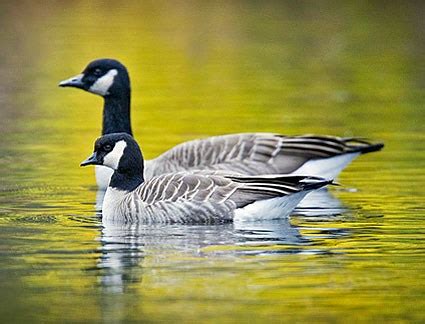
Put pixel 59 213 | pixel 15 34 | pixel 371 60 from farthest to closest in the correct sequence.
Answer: pixel 15 34 → pixel 371 60 → pixel 59 213

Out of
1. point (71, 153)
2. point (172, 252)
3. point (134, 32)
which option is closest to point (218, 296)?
point (172, 252)

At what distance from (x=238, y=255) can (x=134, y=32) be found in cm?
3059

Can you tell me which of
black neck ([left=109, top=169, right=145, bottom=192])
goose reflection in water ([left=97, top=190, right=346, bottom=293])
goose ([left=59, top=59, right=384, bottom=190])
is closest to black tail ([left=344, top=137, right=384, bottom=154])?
goose ([left=59, top=59, right=384, bottom=190])

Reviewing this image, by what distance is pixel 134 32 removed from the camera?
1667 inches

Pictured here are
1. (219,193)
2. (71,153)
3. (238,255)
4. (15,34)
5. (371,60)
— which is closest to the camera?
(238,255)

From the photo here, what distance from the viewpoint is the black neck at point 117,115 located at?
1822cm

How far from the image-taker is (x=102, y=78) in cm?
1823

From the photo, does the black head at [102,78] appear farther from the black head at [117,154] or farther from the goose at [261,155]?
the black head at [117,154]

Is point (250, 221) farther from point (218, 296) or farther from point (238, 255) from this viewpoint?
point (218, 296)

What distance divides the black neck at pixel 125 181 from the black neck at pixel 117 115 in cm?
379

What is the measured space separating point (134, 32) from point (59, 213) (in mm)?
27842

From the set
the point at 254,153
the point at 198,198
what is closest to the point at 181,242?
the point at 198,198

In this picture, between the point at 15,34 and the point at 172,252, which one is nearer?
the point at 172,252

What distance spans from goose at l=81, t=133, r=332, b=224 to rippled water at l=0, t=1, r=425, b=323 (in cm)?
19
